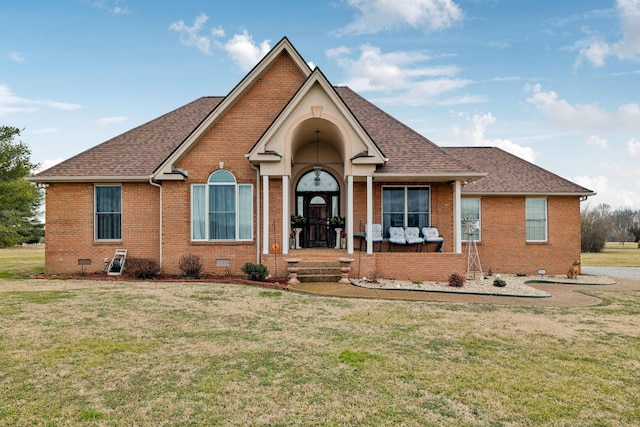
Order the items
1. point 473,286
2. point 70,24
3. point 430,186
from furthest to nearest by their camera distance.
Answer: point 70,24 → point 430,186 → point 473,286

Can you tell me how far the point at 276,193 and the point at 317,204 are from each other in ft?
9.27

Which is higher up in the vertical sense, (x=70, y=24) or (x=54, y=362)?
(x=70, y=24)

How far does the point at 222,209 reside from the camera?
13422 millimetres

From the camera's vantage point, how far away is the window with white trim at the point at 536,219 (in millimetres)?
15789

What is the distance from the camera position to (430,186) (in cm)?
1446

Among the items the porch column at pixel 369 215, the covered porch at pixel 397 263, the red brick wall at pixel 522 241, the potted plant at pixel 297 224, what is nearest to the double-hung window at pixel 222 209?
the covered porch at pixel 397 263

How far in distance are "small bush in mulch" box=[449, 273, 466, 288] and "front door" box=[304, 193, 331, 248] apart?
5454mm

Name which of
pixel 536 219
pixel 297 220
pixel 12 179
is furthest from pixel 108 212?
pixel 12 179

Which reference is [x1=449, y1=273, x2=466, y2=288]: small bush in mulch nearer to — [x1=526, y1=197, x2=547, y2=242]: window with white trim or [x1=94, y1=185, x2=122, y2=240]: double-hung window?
[x1=526, y1=197, x2=547, y2=242]: window with white trim

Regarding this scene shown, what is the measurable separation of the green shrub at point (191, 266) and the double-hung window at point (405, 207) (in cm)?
709

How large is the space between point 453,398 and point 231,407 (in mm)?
2324

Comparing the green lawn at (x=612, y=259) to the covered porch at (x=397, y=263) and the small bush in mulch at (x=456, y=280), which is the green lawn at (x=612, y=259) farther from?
the small bush in mulch at (x=456, y=280)

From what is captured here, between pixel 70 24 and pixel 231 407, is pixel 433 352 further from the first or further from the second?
pixel 70 24

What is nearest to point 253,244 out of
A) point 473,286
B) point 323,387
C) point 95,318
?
point 95,318
